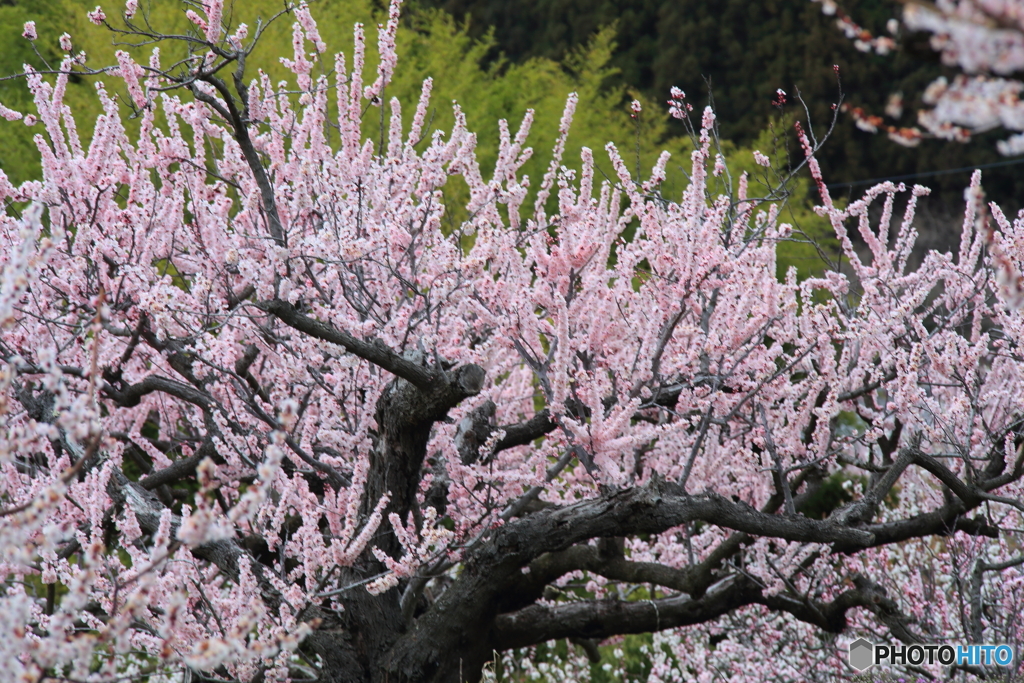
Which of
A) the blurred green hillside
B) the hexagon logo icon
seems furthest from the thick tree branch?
the blurred green hillside

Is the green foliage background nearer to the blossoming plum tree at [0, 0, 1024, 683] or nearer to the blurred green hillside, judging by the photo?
the blossoming plum tree at [0, 0, 1024, 683]

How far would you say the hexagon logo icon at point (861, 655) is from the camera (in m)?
4.78

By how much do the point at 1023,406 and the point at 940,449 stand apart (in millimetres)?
833

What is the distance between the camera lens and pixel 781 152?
1961cm

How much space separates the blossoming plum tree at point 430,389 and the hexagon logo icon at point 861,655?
28 centimetres

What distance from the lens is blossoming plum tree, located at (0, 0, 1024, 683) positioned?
3.33 m

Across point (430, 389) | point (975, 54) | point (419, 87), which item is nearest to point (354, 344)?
point (430, 389)

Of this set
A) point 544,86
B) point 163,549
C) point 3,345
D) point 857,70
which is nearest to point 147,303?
point 163,549

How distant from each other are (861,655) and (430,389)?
317 cm

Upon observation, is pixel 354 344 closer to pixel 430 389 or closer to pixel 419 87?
pixel 430 389

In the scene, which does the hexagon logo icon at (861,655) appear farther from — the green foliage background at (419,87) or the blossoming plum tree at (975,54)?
the green foliage background at (419,87)

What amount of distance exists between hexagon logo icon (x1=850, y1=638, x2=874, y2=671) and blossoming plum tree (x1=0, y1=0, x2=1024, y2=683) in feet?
0.90

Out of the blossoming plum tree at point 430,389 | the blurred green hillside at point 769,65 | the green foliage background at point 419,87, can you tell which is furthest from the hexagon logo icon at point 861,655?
the blurred green hillside at point 769,65

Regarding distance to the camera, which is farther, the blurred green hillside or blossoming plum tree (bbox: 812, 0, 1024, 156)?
the blurred green hillside
